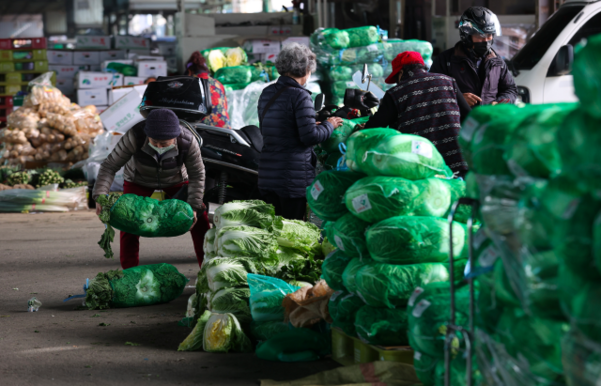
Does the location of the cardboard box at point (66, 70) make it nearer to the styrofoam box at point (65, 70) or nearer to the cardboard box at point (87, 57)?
the styrofoam box at point (65, 70)

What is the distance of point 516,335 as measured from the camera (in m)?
1.99

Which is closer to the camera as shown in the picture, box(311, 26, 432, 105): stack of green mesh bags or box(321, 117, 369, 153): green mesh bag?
box(321, 117, 369, 153): green mesh bag

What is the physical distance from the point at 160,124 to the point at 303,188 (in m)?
1.15

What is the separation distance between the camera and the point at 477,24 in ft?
16.9

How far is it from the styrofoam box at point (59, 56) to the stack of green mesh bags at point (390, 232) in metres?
12.8

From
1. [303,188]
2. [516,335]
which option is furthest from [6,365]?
[516,335]

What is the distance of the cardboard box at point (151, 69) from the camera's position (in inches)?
549

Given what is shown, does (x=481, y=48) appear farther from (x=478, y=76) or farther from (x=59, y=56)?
(x=59, y=56)

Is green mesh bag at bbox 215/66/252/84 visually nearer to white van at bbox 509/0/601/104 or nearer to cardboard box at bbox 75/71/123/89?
cardboard box at bbox 75/71/123/89

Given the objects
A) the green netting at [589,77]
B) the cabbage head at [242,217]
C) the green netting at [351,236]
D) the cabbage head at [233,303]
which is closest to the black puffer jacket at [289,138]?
the cabbage head at [242,217]

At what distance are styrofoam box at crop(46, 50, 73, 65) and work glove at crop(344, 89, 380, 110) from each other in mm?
11131

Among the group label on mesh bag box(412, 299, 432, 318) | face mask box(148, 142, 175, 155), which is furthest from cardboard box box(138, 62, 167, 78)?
label on mesh bag box(412, 299, 432, 318)

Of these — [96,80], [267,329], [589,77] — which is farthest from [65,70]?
[589,77]

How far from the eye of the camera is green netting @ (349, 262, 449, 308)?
3.18 m
